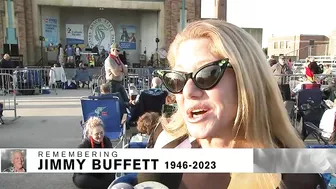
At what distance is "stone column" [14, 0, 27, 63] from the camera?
69.2 feet

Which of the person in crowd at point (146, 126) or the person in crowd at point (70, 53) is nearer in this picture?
the person in crowd at point (146, 126)

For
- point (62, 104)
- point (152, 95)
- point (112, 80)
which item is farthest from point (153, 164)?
point (62, 104)

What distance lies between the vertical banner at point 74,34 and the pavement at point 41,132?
1424cm

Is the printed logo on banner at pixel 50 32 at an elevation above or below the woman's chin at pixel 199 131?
above

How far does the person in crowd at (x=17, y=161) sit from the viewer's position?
1241 mm

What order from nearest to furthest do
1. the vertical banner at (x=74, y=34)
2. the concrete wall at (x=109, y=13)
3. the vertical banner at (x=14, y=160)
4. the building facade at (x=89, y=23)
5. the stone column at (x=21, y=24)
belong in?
1. the vertical banner at (x=14, y=160)
2. the stone column at (x=21, y=24)
3. the building facade at (x=89, y=23)
4. the concrete wall at (x=109, y=13)
5. the vertical banner at (x=74, y=34)

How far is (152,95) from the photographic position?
20.4ft

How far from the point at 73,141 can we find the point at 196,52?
5529mm

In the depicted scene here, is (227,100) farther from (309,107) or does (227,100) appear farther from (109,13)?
(109,13)

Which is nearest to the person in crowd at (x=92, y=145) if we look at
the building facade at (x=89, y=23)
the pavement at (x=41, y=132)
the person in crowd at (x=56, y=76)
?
the pavement at (x=41, y=132)

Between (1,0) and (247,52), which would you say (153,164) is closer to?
(247,52)

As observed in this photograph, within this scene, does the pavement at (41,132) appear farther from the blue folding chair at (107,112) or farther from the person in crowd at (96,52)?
the person in crowd at (96,52)

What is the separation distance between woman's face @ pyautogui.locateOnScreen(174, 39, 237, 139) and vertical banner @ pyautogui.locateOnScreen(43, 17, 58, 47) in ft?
78.4

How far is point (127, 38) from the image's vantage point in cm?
2531
